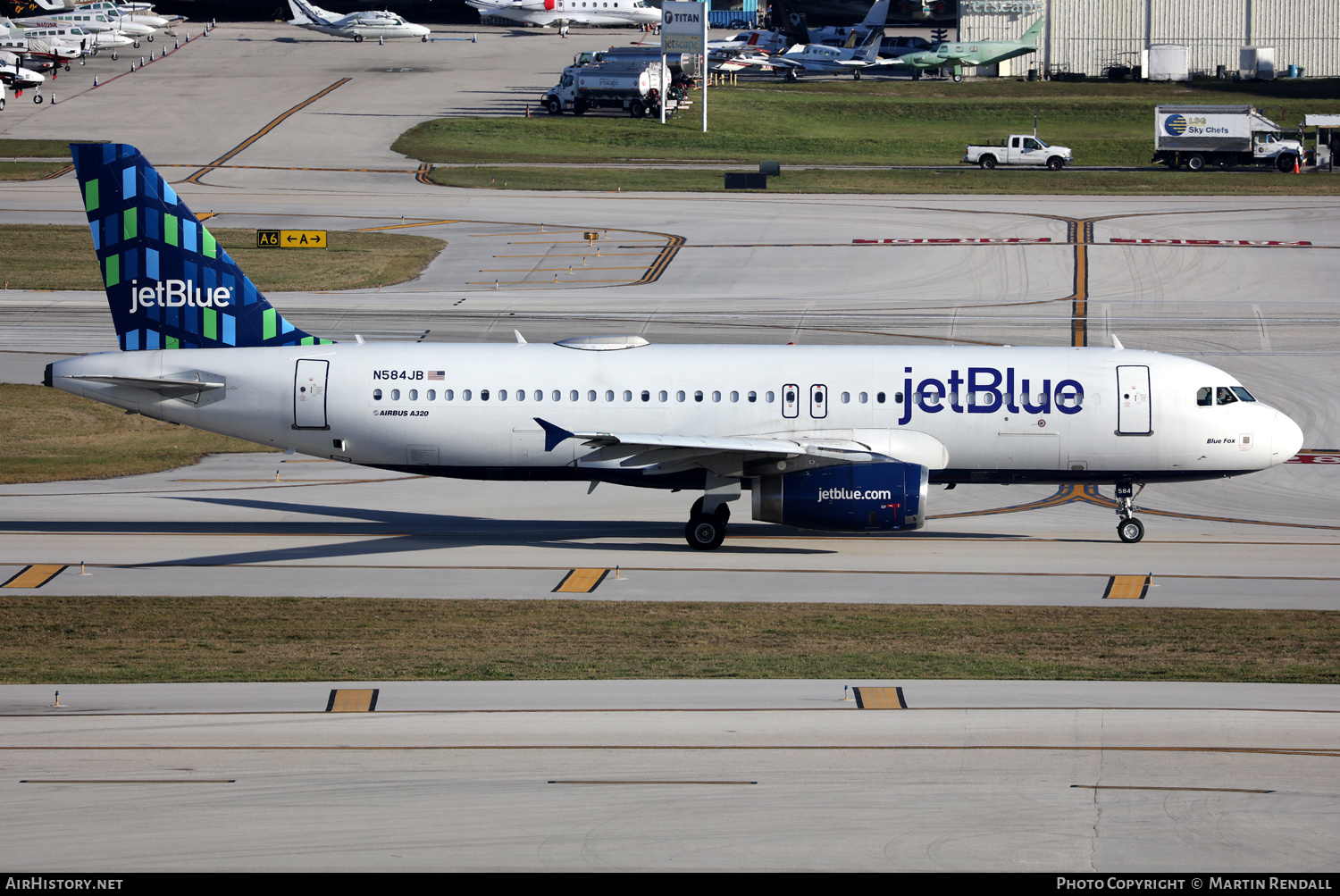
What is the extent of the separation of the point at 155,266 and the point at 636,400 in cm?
1112

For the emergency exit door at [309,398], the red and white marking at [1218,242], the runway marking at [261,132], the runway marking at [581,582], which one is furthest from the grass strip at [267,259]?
the runway marking at [581,582]

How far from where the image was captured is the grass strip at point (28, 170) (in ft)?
268

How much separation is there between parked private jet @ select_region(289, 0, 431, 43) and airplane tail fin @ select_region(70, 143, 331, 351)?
4547 inches

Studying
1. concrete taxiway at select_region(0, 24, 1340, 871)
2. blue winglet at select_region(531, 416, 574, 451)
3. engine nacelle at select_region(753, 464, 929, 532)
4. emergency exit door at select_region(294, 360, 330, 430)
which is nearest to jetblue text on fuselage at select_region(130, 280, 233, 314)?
emergency exit door at select_region(294, 360, 330, 430)

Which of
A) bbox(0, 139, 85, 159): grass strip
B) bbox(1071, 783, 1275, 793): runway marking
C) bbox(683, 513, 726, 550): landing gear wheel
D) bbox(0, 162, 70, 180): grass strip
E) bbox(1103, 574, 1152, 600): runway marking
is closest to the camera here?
bbox(1071, 783, 1275, 793): runway marking

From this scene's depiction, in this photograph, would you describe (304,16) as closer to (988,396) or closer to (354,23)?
(354,23)

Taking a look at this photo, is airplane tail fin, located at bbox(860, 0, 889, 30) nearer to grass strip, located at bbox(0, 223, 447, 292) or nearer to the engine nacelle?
grass strip, located at bbox(0, 223, 447, 292)

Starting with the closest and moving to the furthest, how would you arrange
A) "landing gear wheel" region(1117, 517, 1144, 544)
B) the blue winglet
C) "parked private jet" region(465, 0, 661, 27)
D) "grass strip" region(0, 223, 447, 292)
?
the blue winglet, "landing gear wheel" region(1117, 517, 1144, 544), "grass strip" region(0, 223, 447, 292), "parked private jet" region(465, 0, 661, 27)

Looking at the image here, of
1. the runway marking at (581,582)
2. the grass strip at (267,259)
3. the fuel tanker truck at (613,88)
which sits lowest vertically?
the runway marking at (581,582)

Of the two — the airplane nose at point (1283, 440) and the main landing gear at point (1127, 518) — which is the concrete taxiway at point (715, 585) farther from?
the airplane nose at point (1283, 440)

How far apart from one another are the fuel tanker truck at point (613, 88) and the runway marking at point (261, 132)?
58.9ft

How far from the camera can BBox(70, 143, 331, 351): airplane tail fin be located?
32.2 metres
